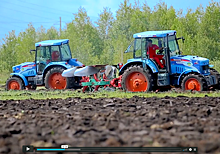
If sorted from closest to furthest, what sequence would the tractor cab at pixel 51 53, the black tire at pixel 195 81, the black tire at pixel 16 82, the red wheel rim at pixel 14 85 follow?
the black tire at pixel 195 81 → the tractor cab at pixel 51 53 → the black tire at pixel 16 82 → the red wheel rim at pixel 14 85

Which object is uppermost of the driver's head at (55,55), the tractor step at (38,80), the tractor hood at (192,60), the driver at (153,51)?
the driver's head at (55,55)

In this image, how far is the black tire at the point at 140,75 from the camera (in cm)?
1515

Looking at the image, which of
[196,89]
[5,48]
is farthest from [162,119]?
[5,48]

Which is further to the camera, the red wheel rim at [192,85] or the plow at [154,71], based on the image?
the plow at [154,71]

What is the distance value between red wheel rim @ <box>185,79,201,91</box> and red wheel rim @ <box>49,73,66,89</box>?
Result: 664 centimetres

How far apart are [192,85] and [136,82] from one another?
2271 mm

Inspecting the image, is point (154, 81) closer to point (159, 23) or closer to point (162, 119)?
point (162, 119)

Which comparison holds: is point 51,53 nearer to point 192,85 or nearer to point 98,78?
point 98,78

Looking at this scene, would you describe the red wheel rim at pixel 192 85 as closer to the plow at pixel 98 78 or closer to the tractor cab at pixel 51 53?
the plow at pixel 98 78

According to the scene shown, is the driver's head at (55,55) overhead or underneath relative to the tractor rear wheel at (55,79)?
overhead

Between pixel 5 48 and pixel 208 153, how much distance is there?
130 feet

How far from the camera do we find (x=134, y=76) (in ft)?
51.5

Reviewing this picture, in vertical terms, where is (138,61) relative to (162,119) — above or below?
above

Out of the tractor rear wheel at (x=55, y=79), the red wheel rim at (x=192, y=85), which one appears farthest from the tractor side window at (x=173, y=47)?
the tractor rear wheel at (x=55, y=79)
